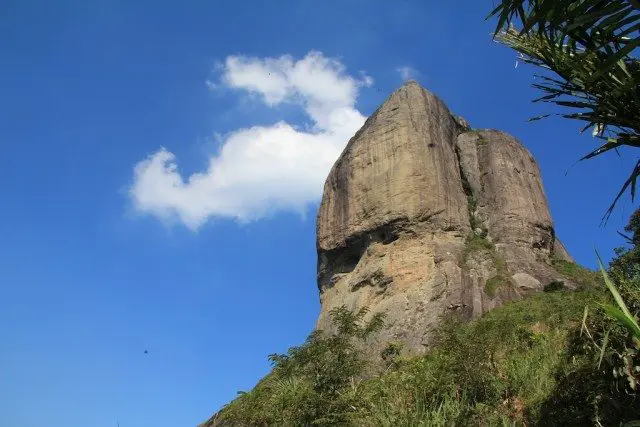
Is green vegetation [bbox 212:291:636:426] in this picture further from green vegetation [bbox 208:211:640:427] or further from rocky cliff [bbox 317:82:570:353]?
rocky cliff [bbox 317:82:570:353]

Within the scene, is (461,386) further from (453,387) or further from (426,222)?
(426,222)

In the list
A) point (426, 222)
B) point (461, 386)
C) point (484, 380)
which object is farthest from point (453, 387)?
point (426, 222)

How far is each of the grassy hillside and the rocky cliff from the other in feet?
32.7

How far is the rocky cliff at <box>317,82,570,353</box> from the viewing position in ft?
92.7

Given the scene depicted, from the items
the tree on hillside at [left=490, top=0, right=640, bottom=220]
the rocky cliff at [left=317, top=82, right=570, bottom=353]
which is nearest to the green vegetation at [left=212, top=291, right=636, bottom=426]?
Answer: the tree on hillside at [left=490, top=0, right=640, bottom=220]

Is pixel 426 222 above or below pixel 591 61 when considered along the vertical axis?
above

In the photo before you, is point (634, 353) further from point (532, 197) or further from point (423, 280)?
point (532, 197)

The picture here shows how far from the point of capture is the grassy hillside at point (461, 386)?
8.09 meters

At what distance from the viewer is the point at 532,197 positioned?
35375mm

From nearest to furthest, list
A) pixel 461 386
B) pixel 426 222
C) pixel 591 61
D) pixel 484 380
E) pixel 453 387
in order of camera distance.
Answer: pixel 591 61
pixel 453 387
pixel 461 386
pixel 484 380
pixel 426 222

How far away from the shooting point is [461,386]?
40.2 feet

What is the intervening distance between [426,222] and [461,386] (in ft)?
65.0

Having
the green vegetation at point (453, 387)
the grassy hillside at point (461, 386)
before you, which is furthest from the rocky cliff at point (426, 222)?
the green vegetation at point (453, 387)

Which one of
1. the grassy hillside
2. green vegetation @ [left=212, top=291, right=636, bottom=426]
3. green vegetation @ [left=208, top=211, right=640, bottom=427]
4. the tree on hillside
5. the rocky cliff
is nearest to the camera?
the tree on hillside
